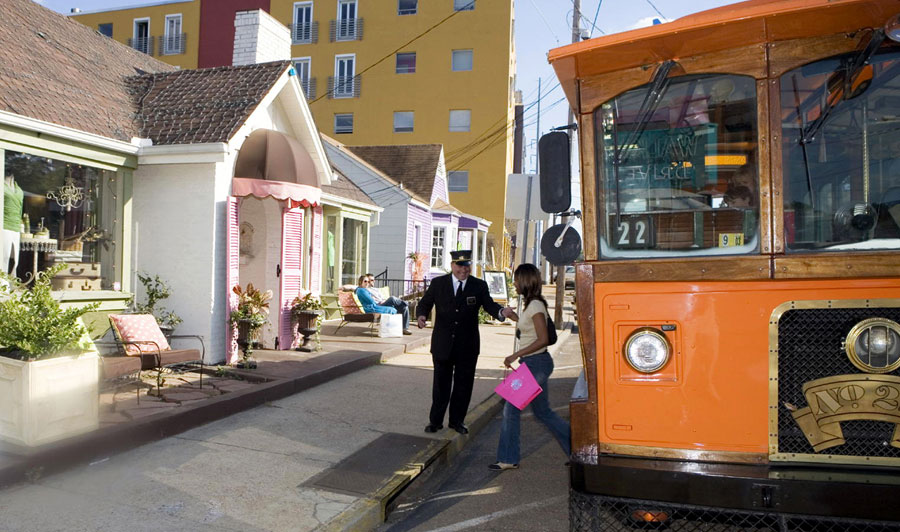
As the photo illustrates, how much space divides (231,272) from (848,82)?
303 inches

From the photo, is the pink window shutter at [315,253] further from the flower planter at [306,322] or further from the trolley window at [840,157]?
the trolley window at [840,157]

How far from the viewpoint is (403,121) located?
34375mm

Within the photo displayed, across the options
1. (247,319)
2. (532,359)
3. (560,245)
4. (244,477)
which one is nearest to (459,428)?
(532,359)

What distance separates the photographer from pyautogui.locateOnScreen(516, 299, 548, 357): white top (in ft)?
18.2

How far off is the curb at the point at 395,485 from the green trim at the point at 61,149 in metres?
5.38

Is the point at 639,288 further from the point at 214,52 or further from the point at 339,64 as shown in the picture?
the point at 214,52

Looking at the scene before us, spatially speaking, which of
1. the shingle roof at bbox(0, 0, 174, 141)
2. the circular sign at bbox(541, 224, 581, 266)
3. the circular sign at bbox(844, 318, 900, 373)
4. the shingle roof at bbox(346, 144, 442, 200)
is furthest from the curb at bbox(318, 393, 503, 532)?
the shingle roof at bbox(346, 144, 442, 200)

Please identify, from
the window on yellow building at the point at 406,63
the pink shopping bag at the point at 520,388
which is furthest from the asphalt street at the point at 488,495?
the window on yellow building at the point at 406,63

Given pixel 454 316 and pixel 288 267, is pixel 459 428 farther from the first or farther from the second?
pixel 288 267

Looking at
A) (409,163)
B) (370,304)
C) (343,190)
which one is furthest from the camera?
(409,163)

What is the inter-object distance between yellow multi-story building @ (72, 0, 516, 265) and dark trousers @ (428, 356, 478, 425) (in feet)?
77.9

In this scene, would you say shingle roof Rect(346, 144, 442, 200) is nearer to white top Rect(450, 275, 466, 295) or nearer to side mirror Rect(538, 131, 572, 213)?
white top Rect(450, 275, 466, 295)

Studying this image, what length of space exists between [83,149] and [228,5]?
3024 cm

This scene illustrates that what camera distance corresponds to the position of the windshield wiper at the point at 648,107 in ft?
11.2
